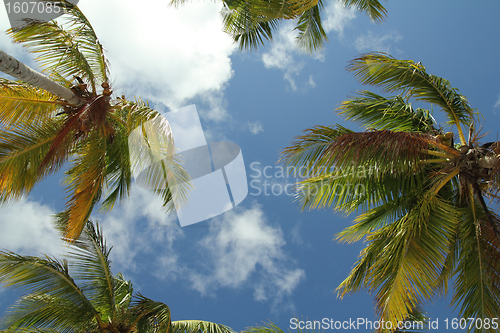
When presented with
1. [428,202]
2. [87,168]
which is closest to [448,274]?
[428,202]

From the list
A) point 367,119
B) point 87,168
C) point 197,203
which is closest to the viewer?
point 87,168

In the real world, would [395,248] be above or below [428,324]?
above

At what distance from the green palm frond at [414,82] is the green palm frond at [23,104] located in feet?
21.3

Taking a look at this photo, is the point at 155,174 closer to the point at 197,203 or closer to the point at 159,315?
the point at 197,203

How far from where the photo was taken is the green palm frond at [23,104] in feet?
22.0

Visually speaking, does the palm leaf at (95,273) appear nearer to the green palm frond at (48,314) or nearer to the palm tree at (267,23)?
the green palm frond at (48,314)

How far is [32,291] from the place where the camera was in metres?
7.36

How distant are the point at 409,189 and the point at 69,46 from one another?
801 centimetres

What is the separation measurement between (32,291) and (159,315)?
2.75 metres

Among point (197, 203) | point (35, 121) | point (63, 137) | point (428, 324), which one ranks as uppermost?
point (35, 121)

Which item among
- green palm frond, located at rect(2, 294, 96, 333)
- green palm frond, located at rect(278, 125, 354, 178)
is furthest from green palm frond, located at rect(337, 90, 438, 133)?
green palm frond, located at rect(2, 294, 96, 333)

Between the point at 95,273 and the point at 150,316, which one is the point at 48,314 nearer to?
the point at 95,273

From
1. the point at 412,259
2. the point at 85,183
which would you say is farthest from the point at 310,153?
the point at 85,183

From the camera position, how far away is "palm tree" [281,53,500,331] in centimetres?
558
